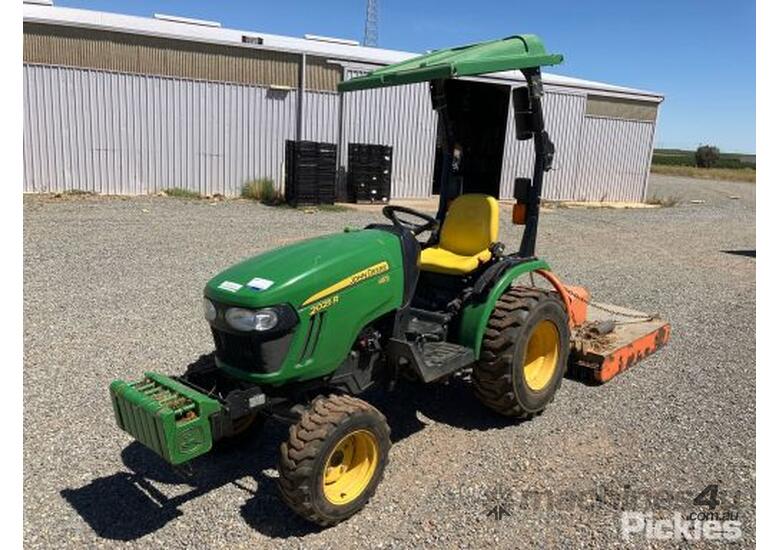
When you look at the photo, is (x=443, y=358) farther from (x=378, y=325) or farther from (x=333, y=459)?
(x=333, y=459)

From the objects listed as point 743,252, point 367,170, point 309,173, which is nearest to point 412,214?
point 743,252

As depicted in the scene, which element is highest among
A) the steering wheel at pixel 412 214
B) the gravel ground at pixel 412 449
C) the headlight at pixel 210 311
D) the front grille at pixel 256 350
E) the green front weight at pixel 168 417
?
the steering wheel at pixel 412 214

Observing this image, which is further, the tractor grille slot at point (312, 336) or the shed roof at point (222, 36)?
the shed roof at point (222, 36)

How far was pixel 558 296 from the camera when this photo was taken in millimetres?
4867

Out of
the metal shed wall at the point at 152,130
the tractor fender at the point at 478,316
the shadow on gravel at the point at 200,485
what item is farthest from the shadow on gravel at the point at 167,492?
the metal shed wall at the point at 152,130

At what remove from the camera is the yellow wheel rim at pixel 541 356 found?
4574mm

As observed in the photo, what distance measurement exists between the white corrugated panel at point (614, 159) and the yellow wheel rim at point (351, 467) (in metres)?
18.7

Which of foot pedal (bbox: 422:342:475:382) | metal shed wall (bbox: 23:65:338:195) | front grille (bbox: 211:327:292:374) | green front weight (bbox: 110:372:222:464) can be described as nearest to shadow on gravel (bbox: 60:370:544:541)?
green front weight (bbox: 110:372:222:464)

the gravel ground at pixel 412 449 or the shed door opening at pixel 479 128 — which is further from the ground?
the shed door opening at pixel 479 128

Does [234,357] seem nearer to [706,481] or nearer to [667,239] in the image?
[706,481]

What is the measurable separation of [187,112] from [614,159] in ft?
44.4

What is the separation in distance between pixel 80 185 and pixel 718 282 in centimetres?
1314

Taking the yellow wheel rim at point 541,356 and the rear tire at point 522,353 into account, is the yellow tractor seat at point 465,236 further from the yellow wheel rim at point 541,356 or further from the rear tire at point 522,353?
the yellow wheel rim at point 541,356

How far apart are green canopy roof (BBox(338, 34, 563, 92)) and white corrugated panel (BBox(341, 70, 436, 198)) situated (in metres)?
12.7
